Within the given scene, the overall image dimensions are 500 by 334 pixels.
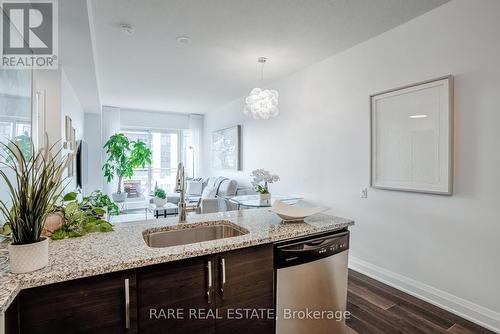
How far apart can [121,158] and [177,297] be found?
610 cm

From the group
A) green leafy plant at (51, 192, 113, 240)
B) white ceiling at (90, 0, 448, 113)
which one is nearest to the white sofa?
white ceiling at (90, 0, 448, 113)

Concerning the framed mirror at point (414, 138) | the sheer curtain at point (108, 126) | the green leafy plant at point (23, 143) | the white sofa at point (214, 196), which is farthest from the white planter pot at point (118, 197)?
the framed mirror at point (414, 138)

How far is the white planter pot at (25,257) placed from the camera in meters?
0.97

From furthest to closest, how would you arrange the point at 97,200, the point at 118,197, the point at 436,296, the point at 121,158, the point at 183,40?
the point at 121,158 < the point at 118,197 < the point at 183,40 < the point at 97,200 < the point at 436,296

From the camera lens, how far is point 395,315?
2215 millimetres

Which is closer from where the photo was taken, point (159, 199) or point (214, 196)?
point (159, 199)

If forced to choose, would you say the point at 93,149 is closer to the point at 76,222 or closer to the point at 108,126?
Answer: the point at 108,126

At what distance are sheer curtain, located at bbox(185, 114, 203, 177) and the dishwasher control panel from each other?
638cm

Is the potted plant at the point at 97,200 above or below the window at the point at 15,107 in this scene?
below

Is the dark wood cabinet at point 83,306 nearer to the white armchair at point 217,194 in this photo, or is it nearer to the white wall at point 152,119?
the white armchair at point 217,194

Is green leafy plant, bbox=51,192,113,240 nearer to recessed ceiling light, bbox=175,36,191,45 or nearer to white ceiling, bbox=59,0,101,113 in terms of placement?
white ceiling, bbox=59,0,101,113

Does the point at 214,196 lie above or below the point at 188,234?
below

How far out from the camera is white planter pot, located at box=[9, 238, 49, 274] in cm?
97

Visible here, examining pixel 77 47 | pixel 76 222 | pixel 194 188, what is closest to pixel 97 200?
pixel 76 222
